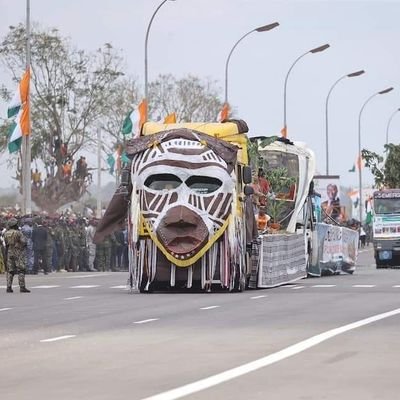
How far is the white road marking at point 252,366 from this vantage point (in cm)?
1325

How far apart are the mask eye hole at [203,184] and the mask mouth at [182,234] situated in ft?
1.92

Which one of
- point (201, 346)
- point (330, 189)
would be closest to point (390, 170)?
point (330, 189)

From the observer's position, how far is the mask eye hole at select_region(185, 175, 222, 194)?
106ft

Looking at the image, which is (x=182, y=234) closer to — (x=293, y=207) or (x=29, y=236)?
(x=293, y=207)

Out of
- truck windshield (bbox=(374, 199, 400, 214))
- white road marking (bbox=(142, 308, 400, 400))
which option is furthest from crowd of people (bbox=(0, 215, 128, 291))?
white road marking (bbox=(142, 308, 400, 400))

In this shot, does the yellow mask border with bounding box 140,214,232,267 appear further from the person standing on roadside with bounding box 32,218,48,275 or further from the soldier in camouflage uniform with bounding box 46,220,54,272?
the soldier in camouflage uniform with bounding box 46,220,54,272

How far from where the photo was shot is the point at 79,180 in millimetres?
90250

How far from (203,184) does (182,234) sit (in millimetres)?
1179

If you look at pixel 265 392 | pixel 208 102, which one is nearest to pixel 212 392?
pixel 265 392

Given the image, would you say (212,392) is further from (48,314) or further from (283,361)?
(48,314)

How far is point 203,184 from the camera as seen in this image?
3241 centimetres

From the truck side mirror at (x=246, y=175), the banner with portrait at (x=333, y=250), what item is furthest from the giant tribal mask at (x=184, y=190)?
the banner with portrait at (x=333, y=250)

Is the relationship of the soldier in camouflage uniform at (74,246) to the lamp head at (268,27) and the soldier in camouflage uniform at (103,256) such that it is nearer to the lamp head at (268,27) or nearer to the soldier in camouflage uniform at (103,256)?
the soldier in camouflage uniform at (103,256)

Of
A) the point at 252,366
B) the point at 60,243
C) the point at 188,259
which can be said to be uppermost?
the point at 60,243
